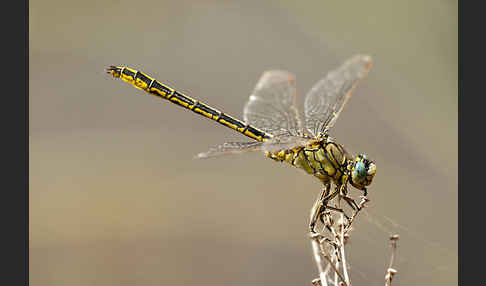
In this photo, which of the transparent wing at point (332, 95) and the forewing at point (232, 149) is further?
the transparent wing at point (332, 95)

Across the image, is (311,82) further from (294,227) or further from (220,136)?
(294,227)

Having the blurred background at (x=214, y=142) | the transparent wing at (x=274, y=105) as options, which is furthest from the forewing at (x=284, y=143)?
the blurred background at (x=214, y=142)

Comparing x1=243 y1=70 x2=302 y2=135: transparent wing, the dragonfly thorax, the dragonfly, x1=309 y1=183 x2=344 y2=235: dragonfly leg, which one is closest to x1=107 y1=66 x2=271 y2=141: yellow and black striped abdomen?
the dragonfly

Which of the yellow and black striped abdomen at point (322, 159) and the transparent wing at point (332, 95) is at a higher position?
the transparent wing at point (332, 95)

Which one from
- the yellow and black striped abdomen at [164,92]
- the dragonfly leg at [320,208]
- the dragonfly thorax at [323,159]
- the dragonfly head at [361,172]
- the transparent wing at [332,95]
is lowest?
the dragonfly leg at [320,208]

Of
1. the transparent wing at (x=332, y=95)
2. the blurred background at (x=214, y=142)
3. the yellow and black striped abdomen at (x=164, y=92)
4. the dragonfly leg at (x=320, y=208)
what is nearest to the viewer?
the dragonfly leg at (x=320, y=208)

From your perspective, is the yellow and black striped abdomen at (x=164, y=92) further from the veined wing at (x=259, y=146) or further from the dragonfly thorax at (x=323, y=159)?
the dragonfly thorax at (x=323, y=159)

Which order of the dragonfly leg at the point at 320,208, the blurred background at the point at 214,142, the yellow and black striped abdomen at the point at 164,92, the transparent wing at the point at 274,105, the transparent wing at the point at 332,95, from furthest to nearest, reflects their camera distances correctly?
the blurred background at the point at 214,142 < the yellow and black striped abdomen at the point at 164,92 < the transparent wing at the point at 274,105 < the transparent wing at the point at 332,95 < the dragonfly leg at the point at 320,208

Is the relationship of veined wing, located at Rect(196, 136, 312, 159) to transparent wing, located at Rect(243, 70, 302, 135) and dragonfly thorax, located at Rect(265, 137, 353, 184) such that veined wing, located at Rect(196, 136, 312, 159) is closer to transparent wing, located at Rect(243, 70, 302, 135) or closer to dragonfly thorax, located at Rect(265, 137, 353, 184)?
dragonfly thorax, located at Rect(265, 137, 353, 184)
